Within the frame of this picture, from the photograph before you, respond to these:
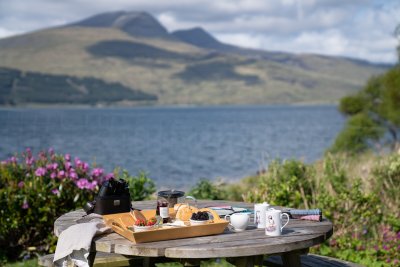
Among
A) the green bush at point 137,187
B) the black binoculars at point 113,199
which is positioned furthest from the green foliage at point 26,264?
the black binoculars at point 113,199

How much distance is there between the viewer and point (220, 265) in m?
6.45

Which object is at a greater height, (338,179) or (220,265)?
(338,179)

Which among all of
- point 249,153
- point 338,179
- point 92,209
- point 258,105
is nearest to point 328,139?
point 249,153

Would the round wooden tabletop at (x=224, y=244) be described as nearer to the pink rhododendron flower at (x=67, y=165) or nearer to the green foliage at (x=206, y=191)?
the pink rhododendron flower at (x=67, y=165)

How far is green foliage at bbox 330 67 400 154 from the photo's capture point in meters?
26.2

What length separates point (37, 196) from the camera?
6777 millimetres

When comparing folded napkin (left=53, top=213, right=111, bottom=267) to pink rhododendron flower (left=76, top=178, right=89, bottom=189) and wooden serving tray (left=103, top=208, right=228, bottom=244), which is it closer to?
wooden serving tray (left=103, top=208, right=228, bottom=244)

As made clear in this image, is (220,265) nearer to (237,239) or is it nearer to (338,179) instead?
(338,179)

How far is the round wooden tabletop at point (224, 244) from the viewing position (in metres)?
3.26

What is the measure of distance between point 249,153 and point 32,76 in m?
126

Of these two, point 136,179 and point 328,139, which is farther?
point 328,139

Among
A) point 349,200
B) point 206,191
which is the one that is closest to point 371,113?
point 206,191

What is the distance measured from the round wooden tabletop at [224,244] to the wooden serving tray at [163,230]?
4cm

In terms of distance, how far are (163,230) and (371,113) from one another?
29.2m
